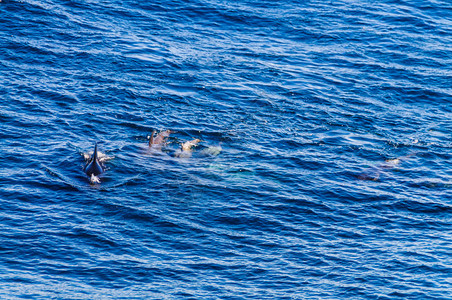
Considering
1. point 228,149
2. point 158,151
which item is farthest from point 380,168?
Answer: point 158,151

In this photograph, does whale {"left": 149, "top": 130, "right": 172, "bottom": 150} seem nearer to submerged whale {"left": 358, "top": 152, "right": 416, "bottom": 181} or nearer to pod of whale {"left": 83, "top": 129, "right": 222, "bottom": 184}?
pod of whale {"left": 83, "top": 129, "right": 222, "bottom": 184}

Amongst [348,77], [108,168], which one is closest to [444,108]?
[348,77]

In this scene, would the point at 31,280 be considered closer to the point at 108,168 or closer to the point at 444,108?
the point at 108,168

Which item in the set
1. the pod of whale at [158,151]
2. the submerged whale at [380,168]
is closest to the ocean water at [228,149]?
the submerged whale at [380,168]

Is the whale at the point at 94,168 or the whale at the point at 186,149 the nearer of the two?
the whale at the point at 94,168

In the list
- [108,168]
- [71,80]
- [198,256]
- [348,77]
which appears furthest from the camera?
[348,77]

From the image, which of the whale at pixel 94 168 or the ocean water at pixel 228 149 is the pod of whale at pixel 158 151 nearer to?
the whale at pixel 94 168

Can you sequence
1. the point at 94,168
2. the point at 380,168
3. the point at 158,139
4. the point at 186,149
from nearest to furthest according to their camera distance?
the point at 94,168, the point at 380,168, the point at 186,149, the point at 158,139

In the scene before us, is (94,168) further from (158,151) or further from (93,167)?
(158,151)

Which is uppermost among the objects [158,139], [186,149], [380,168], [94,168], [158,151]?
[158,139]
